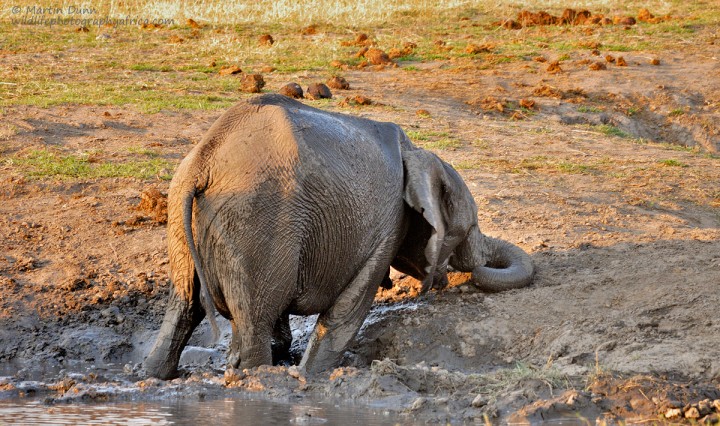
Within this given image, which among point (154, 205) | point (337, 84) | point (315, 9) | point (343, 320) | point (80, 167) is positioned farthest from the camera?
point (315, 9)

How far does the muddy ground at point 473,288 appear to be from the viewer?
664 centimetres

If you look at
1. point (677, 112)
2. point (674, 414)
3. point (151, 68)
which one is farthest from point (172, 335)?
point (677, 112)

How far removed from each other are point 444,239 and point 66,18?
1330 cm

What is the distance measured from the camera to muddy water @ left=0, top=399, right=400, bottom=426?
5961mm

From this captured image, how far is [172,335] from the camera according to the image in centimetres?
714

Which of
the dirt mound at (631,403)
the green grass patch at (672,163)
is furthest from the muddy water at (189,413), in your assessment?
the green grass patch at (672,163)

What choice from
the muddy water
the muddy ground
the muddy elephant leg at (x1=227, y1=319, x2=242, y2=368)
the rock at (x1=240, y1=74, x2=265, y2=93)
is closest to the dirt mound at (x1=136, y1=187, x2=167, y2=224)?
the muddy ground

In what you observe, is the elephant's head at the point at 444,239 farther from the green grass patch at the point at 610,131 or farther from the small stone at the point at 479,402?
the green grass patch at the point at 610,131

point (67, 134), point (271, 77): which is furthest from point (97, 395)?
point (271, 77)

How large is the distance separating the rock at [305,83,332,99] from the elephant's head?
19.8 feet

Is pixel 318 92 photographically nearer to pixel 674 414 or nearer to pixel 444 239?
pixel 444 239

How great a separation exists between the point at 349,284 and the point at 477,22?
13678mm

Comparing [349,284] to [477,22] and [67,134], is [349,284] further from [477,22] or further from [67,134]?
[477,22]

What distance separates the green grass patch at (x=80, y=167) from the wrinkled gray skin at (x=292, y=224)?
12.9 feet
